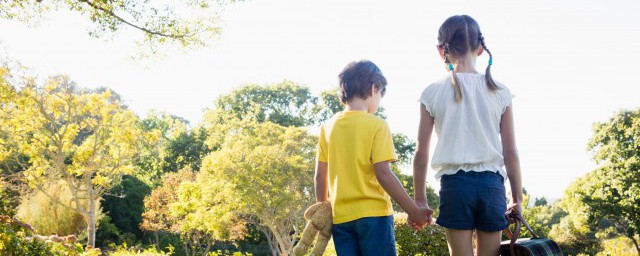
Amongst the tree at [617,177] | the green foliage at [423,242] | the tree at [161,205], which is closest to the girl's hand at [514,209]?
the green foliage at [423,242]

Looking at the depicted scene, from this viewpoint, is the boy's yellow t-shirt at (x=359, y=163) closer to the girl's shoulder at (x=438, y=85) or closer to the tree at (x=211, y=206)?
the girl's shoulder at (x=438, y=85)

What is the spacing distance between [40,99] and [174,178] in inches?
280

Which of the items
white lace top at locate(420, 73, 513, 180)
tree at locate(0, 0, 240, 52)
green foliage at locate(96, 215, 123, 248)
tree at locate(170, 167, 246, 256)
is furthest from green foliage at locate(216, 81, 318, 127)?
white lace top at locate(420, 73, 513, 180)

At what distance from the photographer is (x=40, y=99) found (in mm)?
14555

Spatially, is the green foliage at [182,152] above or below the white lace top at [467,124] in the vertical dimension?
above

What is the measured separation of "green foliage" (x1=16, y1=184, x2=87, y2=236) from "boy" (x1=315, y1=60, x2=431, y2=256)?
14222mm

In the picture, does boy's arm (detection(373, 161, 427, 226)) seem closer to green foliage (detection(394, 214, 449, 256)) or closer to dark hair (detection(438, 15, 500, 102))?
dark hair (detection(438, 15, 500, 102))

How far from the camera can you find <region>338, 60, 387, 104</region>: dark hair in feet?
8.93

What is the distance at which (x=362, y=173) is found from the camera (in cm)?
262

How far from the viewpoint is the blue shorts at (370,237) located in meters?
2.55

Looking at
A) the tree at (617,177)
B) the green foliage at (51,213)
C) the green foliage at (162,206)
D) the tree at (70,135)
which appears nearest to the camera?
the tree at (70,135)

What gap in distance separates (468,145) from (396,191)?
0.38m

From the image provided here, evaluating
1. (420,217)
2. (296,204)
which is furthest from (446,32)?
(296,204)

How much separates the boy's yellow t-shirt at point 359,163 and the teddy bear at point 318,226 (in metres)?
0.09
